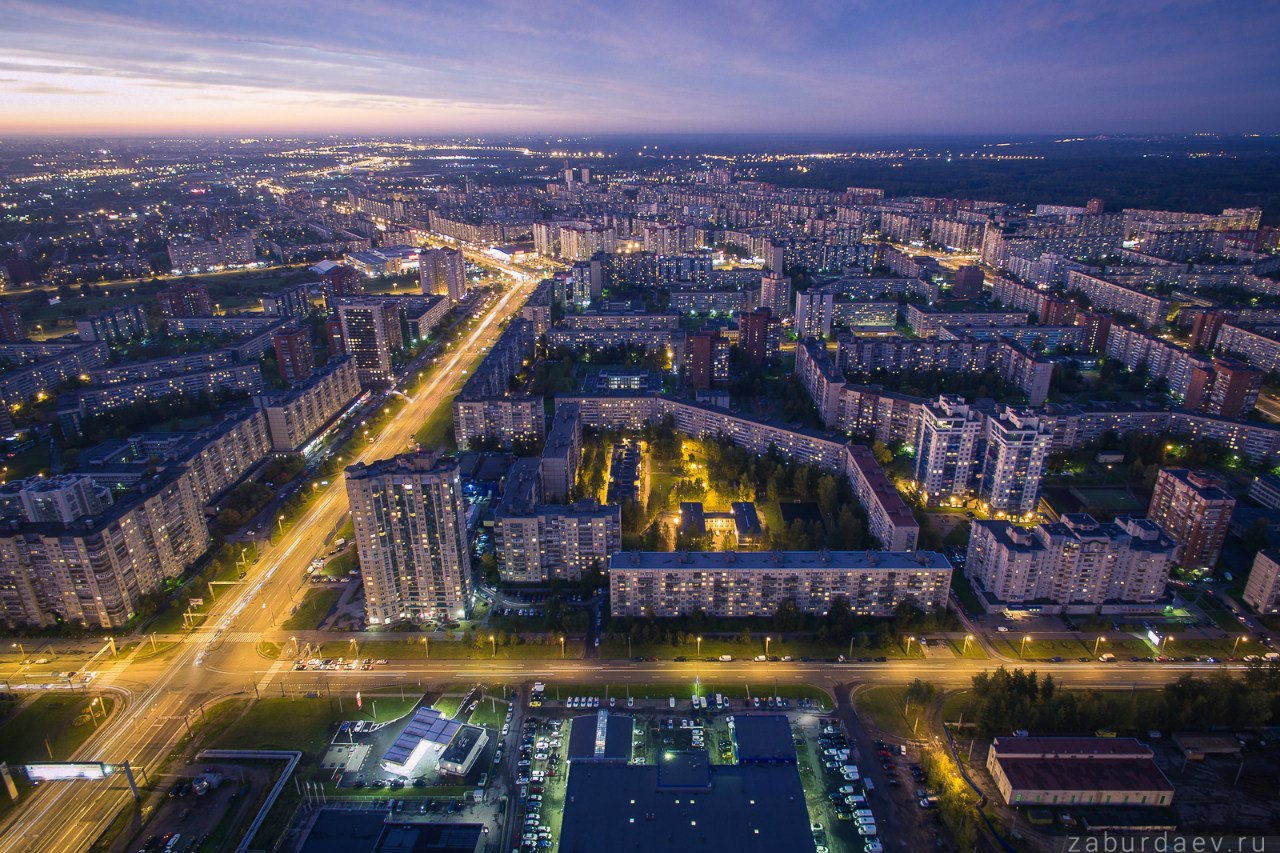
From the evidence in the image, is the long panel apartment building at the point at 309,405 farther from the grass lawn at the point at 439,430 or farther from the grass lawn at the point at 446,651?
the grass lawn at the point at 446,651

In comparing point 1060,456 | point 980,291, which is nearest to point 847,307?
point 980,291

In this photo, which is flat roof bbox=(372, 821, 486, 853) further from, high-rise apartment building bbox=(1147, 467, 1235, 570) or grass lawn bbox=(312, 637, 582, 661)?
high-rise apartment building bbox=(1147, 467, 1235, 570)

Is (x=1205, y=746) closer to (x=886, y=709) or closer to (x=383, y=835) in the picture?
(x=886, y=709)

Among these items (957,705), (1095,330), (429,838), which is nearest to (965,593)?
(957,705)

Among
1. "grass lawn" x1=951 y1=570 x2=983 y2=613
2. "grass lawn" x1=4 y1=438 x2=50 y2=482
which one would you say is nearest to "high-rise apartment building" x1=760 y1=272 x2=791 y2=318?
"grass lawn" x1=951 y1=570 x2=983 y2=613

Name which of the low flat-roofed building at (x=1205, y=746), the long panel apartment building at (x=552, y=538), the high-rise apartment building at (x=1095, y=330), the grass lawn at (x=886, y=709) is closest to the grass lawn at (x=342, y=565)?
the long panel apartment building at (x=552, y=538)

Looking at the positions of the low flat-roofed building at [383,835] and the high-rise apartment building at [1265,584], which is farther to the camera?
the high-rise apartment building at [1265,584]
